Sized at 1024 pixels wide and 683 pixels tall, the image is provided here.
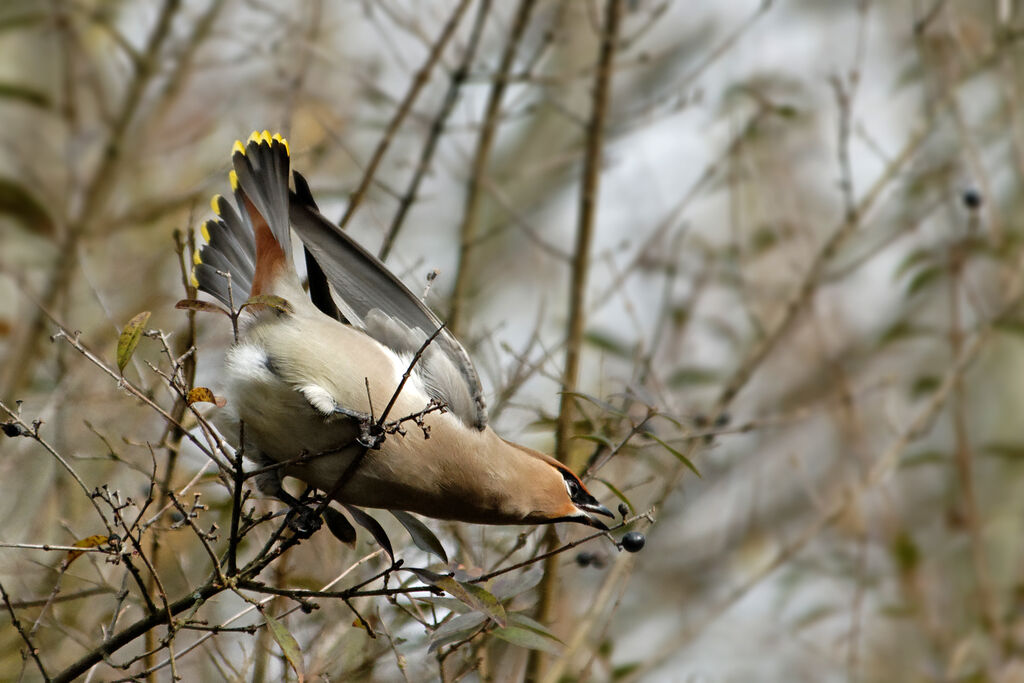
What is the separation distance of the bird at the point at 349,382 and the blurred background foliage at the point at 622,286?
0.18 metres

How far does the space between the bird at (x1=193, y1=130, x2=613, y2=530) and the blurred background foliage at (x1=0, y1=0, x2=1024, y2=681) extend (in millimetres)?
181

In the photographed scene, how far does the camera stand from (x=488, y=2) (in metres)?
4.36

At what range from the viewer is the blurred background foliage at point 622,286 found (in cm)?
355

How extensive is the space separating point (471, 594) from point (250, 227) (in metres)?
1.52

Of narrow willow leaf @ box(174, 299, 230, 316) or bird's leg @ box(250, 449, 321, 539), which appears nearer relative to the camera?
narrow willow leaf @ box(174, 299, 230, 316)

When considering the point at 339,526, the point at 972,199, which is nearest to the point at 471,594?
the point at 339,526

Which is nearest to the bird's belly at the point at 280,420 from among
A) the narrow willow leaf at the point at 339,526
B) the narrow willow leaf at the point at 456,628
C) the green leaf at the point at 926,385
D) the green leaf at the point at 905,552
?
the narrow willow leaf at the point at 339,526

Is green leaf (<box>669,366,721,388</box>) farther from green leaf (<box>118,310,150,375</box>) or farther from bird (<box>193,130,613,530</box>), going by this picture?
green leaf (<box>118,310,150,375</box>)

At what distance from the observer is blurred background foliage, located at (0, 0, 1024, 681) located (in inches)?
140

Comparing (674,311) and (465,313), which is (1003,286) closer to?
(674,311)

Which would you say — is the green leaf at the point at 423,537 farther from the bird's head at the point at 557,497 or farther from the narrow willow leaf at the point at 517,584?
the bird's head at the point at 557,497

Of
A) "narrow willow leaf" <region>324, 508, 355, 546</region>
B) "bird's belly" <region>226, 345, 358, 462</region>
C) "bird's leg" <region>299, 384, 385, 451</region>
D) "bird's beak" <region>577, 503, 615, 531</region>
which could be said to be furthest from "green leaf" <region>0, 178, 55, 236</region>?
"bird's beak" <region>577, 503, 615, 531</region>

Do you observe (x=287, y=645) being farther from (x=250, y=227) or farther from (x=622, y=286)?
(x=622, y=286)

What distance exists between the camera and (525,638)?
93.3 inches
